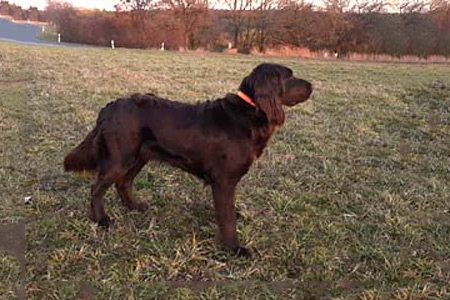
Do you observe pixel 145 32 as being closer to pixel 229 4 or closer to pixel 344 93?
pixel 229 4

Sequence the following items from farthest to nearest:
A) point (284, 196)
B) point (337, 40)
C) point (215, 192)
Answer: point (337, 40), point (284, 196), point (215, 192)

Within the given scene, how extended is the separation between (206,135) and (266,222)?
1.04 meters

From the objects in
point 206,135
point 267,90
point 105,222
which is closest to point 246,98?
point 267,90

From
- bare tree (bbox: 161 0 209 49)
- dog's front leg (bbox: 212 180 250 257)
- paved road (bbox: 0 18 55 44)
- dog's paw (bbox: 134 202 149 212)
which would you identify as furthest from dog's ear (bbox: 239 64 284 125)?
paved road (bbox: 0 18 55 44)

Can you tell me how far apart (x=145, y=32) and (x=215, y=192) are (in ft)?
124

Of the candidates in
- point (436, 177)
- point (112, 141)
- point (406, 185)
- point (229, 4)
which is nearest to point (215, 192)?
point (112, 141)

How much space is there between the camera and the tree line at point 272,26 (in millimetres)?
35406

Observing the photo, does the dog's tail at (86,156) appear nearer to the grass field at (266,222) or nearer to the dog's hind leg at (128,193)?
the dog's hind leg at (128,193)

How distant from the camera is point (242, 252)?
3592 millimetres

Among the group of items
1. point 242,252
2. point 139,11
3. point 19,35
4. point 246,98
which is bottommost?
point 242,252

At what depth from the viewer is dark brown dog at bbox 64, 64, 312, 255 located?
3602mm

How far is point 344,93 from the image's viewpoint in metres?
11.6

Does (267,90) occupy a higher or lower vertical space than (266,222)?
higher

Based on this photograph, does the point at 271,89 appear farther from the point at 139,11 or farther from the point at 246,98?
the point at 139,11
